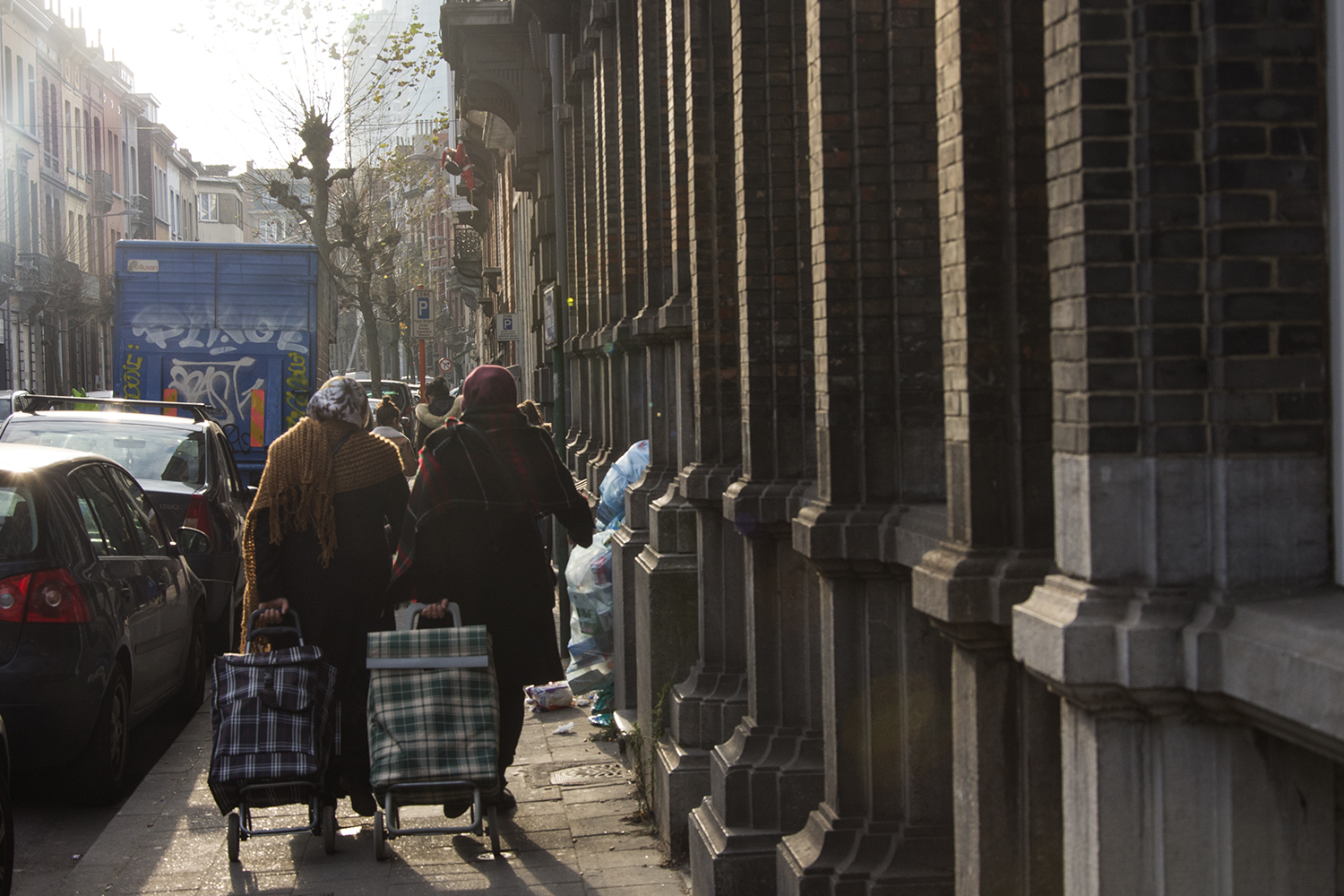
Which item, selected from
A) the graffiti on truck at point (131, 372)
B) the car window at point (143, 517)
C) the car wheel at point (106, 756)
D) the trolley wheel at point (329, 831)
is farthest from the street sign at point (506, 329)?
the trolley wheel at point (329, 831)

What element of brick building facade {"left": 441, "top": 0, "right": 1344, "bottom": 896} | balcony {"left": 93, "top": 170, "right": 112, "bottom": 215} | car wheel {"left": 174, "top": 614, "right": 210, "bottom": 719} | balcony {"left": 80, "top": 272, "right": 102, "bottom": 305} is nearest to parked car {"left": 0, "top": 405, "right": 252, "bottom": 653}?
car wheel {"left": 174, "top": 614, "right": 210, "bottom": 719}

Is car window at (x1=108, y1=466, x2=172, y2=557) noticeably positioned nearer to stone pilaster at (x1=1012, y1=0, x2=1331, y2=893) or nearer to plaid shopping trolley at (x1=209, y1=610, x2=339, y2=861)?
plaid shopping trolley at (x1=209, y1=610, x2=339, y2=861)

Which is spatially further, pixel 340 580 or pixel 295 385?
pixel 295 385

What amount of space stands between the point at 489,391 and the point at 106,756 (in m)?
2.40

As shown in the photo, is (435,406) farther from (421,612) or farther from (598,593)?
(421,612)

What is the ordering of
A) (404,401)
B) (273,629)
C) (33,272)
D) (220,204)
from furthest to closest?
(220,204), (33,272), (404,401), (273,629)

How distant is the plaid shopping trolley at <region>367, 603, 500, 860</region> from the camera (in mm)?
5734

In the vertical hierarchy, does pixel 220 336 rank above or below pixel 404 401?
above

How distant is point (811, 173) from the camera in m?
4.70

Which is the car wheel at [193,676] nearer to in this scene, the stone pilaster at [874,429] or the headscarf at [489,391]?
the headscarf at [489,391]

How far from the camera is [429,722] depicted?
5.76m

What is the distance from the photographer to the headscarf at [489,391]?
260 inches

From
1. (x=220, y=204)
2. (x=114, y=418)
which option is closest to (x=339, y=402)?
(x=114, y=418)

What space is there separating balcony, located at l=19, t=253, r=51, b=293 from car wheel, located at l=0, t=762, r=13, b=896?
164 feet
